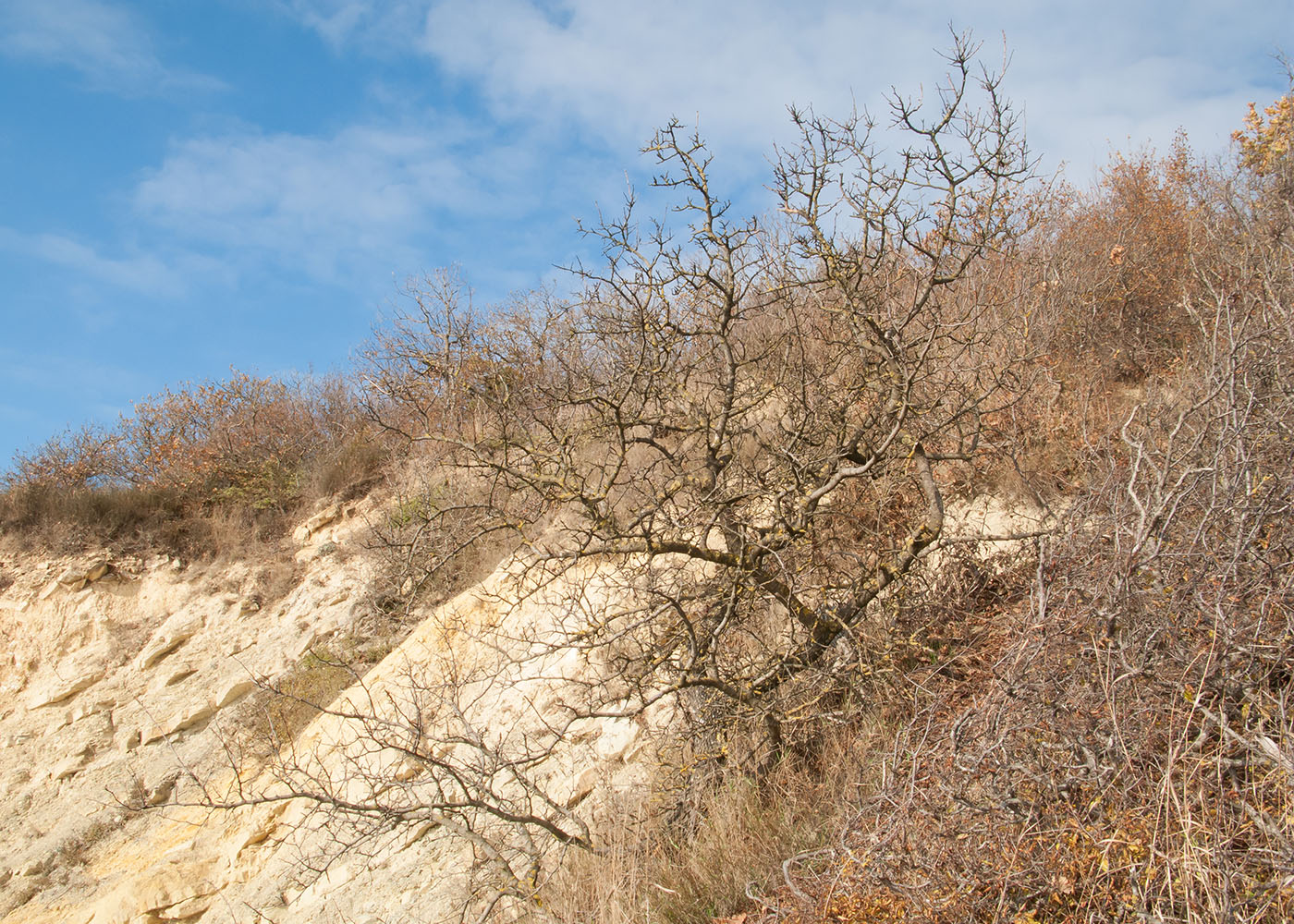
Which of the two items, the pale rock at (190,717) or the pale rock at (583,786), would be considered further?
the pale rock at (190,717)

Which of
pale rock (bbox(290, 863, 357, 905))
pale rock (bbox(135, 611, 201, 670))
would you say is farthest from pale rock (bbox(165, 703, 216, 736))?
pale rock (bbox(290, 863, 357, 905))

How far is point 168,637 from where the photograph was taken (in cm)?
1355

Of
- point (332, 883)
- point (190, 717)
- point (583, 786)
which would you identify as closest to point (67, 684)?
point (190, 717)

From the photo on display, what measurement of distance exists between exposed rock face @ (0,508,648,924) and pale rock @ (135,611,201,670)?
1.2 inches

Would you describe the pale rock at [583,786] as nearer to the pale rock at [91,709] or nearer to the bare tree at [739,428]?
the bare tree at [739,428]

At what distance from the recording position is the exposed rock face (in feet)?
24.1

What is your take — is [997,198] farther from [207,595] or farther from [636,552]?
[207,595]

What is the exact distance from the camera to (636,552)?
227 inches

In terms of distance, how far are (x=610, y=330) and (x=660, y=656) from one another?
2412 millimetres

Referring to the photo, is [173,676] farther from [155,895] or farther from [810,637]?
[810,637]

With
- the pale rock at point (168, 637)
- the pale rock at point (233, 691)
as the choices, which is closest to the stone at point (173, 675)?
the pale rock at point (168, 637)

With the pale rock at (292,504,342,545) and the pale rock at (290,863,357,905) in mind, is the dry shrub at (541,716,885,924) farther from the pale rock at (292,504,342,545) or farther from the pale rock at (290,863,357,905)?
the pale rock at (292,504,342,545)

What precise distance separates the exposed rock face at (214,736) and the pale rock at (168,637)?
3cm

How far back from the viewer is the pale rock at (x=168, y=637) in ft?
43.7
